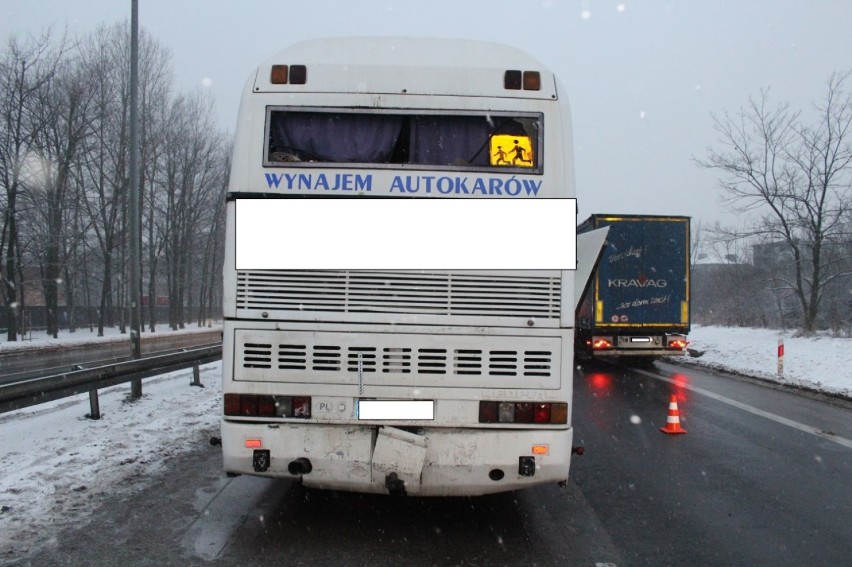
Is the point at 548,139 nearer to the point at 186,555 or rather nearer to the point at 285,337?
the point at 285,337

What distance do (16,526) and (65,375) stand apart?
10.5 feet

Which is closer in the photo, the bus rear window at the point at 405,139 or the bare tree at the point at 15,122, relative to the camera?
the bus rear window at the point at 405,139

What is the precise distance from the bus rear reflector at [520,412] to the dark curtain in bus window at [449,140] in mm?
1754

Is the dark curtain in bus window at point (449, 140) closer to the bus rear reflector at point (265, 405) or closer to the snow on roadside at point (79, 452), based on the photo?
the bus rear reflector at point (265, 405)

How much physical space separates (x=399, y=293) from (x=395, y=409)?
80 centimetres

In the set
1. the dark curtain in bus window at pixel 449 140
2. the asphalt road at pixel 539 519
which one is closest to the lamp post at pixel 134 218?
the asphalt road at pixel 539 519

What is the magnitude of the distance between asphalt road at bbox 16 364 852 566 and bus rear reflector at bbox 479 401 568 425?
91cm

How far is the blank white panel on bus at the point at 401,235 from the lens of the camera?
4.68 m

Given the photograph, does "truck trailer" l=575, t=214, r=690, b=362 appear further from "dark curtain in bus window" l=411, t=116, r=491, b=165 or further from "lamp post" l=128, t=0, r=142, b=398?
"dark curtain in bus window" l=411, t=116, r=491, b=165

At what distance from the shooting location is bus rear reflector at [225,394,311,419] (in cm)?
458

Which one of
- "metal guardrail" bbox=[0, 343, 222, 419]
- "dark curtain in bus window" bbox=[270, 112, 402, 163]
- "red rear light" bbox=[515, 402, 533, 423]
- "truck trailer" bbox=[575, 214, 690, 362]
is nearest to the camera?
"red rear light" bbox=[515, 402, 533, 423]

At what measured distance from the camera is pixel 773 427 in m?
9.38

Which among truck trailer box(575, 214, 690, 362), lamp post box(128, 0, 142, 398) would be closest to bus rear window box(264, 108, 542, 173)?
→ lamp post box(128, 0, 142, 398)

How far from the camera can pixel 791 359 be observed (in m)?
18.3
